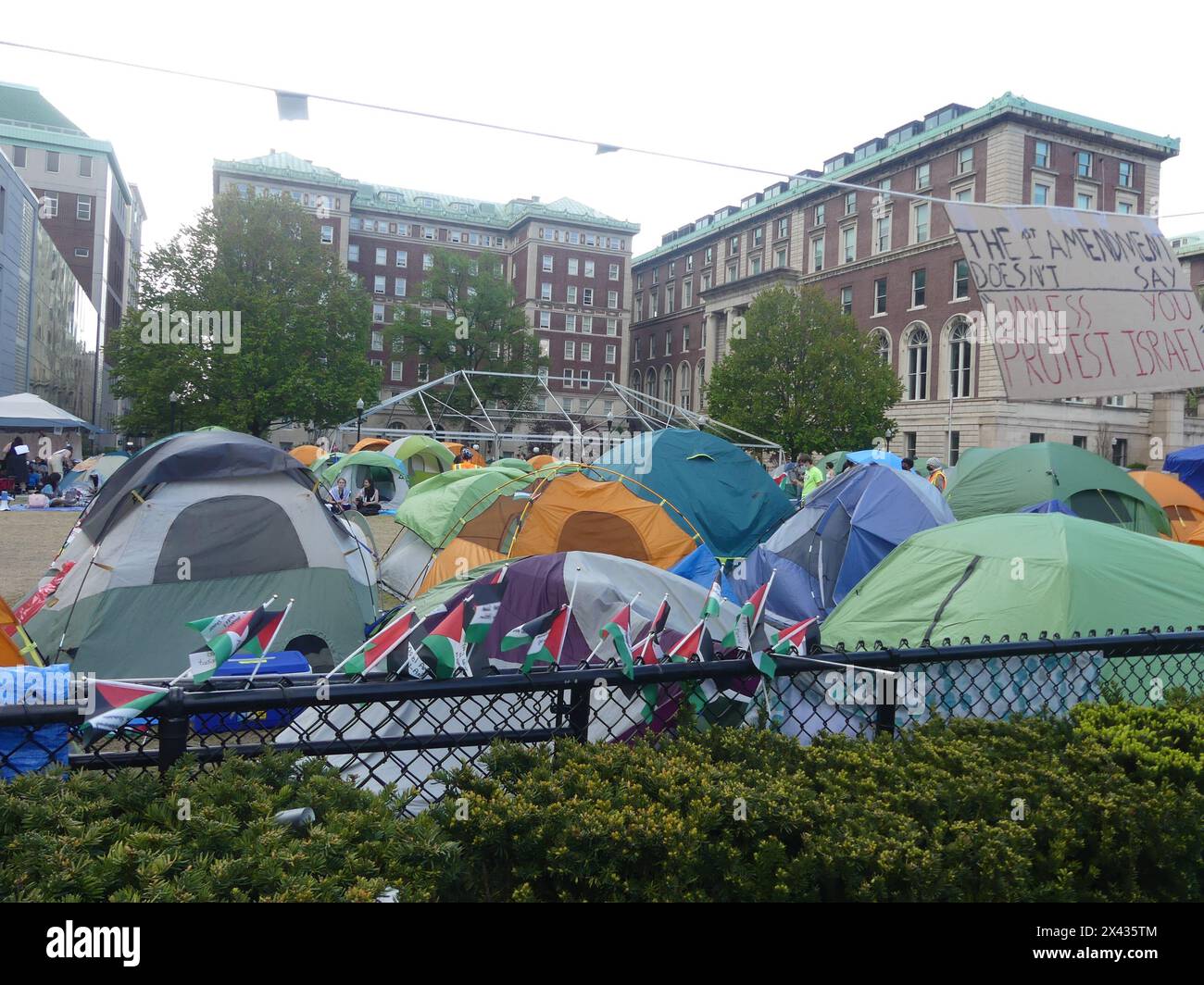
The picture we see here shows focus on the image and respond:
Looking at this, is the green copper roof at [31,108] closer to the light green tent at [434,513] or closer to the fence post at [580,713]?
the light green tent at [434,513]

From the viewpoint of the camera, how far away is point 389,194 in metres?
82.9

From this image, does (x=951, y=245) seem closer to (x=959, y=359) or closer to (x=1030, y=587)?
(x=959, y=359)

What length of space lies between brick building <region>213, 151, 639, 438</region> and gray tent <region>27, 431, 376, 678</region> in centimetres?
6510

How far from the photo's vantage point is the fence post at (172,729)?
9.07ft

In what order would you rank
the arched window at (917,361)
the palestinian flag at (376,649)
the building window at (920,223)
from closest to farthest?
the palestinian flag at (376,649), the building window at (920,223), the arched window at (917,361)

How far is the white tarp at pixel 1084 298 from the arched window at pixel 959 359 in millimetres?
44271

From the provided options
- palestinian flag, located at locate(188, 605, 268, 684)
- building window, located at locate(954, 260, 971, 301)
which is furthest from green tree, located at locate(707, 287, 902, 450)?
palestinian flag, located at locate(188, 605, 268, 684)

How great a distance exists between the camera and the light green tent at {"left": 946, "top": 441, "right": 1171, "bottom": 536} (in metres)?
15.5

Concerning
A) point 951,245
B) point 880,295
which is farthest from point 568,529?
point 880,295

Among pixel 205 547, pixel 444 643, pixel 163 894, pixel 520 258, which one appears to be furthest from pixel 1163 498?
pixel 520 258

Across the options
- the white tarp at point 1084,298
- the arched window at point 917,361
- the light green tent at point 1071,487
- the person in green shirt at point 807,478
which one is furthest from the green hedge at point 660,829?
the arched window at point 917,361

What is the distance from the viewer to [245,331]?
120 feet
